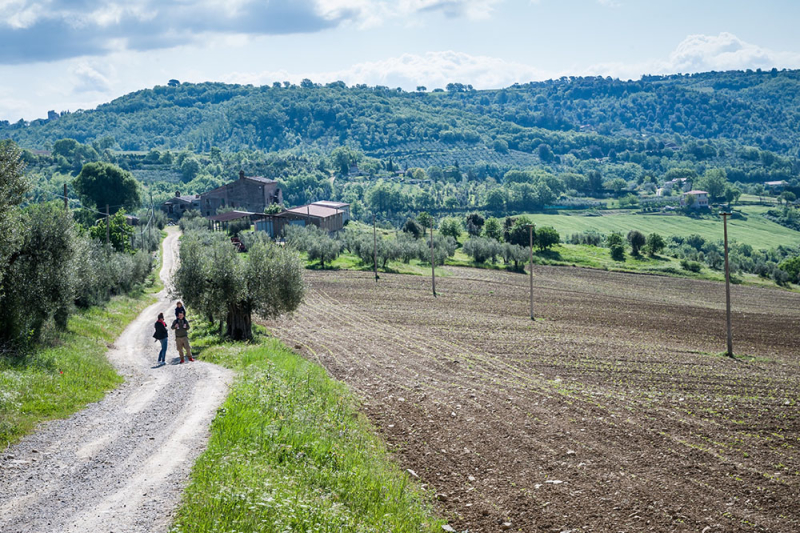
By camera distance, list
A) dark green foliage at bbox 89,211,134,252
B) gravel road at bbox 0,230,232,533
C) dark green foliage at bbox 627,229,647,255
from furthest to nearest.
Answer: dark green foliage at bbox 627,229,647,255 < dark green foliage at bbox 89,211,134,252 < gravel road at bbox 0,230,232,533

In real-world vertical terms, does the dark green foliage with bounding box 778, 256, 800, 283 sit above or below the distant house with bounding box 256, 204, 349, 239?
below

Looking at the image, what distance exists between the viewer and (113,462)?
1359 centimetres

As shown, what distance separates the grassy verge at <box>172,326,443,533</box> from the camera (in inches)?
447

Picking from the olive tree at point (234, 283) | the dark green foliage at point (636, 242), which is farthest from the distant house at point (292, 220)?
the olive tree at point (234, 283)

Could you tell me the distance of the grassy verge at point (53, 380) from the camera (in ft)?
51.6

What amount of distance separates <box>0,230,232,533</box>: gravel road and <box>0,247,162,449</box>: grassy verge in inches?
19.7

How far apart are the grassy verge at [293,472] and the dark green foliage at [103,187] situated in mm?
96573

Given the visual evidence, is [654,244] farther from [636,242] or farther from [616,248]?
[616,248]

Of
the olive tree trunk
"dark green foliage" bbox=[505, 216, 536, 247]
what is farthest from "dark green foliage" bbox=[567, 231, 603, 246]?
the olive tree trunk

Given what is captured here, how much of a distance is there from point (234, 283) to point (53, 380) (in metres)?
13.9

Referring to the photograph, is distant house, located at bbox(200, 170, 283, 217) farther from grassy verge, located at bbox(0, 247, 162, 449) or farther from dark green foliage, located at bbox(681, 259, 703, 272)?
grassy verge, located at bbox(0, 247, 162, 449)

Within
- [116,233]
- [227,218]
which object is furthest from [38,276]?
[227,218]

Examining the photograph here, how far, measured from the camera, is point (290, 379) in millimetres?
22047

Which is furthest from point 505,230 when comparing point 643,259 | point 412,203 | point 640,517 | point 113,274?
point 640,517
